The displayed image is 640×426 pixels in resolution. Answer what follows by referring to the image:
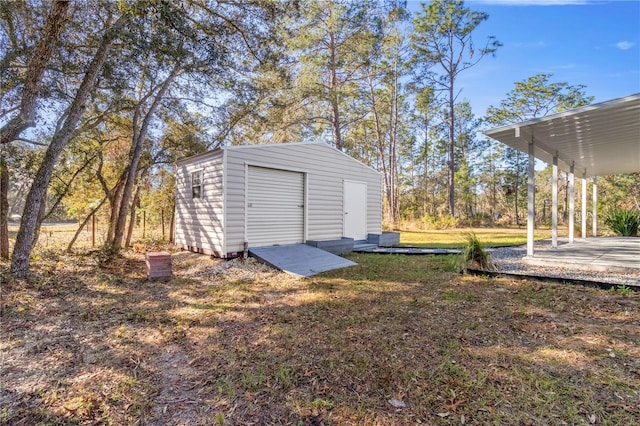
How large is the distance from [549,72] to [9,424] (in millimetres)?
26183

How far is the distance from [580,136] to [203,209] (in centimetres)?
797

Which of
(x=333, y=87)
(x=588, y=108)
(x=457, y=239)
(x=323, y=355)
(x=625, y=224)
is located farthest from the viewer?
(x=333, y=87)

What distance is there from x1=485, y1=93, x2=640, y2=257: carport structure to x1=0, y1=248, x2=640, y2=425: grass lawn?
103 inches

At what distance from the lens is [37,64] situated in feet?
15.6

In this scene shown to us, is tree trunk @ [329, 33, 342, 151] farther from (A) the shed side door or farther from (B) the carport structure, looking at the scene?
(B) the carport structure

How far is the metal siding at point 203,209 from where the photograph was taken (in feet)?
22.2

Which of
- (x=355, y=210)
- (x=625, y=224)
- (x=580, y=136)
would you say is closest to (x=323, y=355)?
(x=580, y=136)

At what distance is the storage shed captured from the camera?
22.0ft

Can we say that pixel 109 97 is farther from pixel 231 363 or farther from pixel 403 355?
pixel 403 355

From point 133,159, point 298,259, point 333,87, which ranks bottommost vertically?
point 298,259

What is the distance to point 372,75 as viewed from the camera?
1548 cm

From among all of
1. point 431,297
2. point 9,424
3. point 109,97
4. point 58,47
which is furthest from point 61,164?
point 431,297

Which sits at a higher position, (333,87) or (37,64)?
(333,87)

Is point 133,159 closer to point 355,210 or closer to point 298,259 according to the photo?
point 298,259
